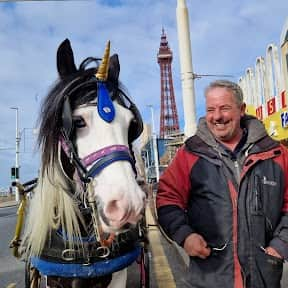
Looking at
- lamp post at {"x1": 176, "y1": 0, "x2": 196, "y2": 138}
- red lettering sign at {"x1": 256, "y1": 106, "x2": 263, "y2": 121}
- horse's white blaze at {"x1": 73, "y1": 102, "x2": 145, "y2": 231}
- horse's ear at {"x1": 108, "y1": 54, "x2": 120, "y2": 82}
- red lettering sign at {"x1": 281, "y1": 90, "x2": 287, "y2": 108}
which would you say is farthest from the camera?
red lettering sign at {"x1": 256, "y1": 106, "x2": 263, "y2": 121}

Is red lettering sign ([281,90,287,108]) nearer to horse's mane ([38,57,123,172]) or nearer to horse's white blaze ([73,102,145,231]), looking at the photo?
horse's mane ([38,57,123,172])

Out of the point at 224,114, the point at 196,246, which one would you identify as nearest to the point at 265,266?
the point at 196,246

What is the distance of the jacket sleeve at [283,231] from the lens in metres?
2.41

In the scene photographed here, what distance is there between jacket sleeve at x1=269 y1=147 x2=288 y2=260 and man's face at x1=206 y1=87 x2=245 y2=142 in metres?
0.35

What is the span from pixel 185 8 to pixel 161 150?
4234 cm

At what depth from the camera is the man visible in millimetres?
2432

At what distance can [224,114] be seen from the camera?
256 cm

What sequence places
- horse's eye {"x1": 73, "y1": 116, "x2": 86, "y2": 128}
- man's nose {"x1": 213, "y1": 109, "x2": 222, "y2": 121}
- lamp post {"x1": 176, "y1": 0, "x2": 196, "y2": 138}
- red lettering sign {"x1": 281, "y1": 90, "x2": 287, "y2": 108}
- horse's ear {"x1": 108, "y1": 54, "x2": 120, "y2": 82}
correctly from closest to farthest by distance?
horse's eye {"x1": 73, "y1": 116, "x2": 86, "y2": 128} < man's nose {"x1": 213, "y1": 109, "x2": 222, "y2": 121} < horse's ear {"x1": 108, "y1": 54, "x2": 120, "y2": 82} < red lettering sign {"x1": 281, "y1": 90, "x2": 287, "y2": 108} < lamp post {"x1": 176, "y1": 0, "x2": 196, "y2": 138}

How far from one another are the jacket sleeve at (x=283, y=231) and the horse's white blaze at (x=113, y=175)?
0.88 meters

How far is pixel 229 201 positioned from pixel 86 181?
0.83 metres

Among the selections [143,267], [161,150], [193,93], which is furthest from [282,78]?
[161,150]

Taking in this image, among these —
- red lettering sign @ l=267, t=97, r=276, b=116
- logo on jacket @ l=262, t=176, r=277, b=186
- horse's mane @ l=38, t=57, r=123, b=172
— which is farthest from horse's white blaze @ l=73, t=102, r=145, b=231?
red lettering sign @ l=267, t=97, r=276, b=116

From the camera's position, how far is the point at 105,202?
6.81 feet

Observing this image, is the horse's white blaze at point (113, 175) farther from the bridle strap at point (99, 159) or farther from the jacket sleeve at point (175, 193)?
the jacket sleeve at point (175, 193)
